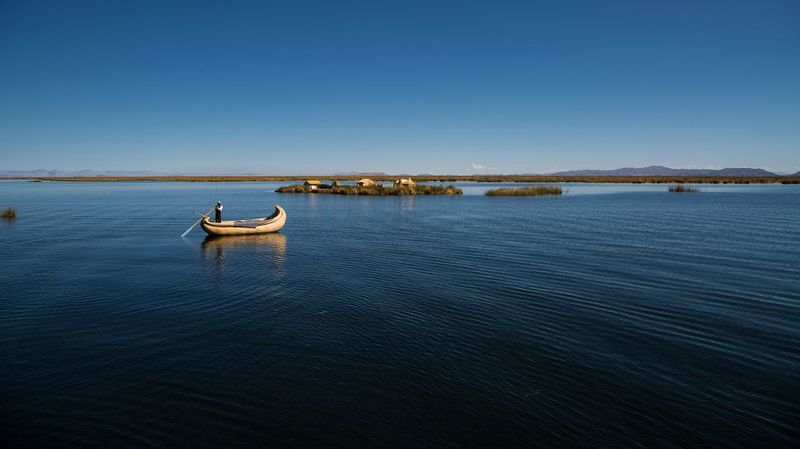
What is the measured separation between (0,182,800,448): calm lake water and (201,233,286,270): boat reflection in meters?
0.73

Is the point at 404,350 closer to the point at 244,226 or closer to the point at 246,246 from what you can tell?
the point at 246,246

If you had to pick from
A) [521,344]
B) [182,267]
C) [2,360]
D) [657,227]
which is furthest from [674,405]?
[657,227]

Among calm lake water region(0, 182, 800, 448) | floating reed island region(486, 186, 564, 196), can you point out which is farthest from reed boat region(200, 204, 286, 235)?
floating reed island region(486, 186, 564, 196)

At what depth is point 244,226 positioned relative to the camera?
78.1 feet

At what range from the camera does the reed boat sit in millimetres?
22609

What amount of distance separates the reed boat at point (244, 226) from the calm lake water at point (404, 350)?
16.5ft

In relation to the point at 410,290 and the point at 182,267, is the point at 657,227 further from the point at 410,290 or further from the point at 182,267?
the point at 182,267

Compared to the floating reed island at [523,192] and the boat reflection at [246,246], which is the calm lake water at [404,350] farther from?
the floating reed island at [523,192]

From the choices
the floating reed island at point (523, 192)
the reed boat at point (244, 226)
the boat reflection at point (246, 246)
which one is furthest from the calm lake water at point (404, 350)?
the floating reed island at point (523, 192)

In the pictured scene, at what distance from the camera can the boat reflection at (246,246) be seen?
18062mm

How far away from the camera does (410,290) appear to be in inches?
491

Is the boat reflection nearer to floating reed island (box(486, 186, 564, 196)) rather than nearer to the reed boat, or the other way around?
the reed boat

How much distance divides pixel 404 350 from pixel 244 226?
705 inches

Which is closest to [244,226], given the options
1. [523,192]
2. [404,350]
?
[404,350]
